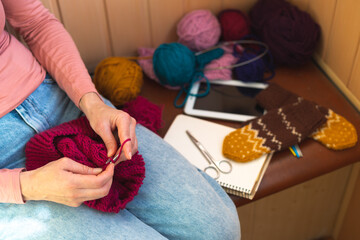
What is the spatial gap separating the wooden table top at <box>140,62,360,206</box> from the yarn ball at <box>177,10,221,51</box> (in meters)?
0.16

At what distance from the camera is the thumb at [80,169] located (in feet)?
1.98

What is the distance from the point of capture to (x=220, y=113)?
3.27 ft

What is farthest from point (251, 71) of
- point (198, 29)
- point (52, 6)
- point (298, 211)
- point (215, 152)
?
point (52, 6)

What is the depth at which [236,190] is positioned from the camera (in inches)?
32.2

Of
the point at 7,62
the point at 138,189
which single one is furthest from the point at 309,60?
the point at 7,62

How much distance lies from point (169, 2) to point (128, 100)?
33 cm

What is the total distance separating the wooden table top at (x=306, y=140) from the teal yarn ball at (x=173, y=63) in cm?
6

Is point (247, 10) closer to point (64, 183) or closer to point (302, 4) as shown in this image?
point (302, 4)

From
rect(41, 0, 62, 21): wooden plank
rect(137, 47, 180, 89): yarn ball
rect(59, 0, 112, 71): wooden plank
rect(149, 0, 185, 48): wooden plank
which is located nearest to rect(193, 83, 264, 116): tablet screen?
rect(137, 47, 180, 89): yarn ball

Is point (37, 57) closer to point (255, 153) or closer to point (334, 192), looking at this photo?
point (255, 153)

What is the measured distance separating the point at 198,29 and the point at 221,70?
0.14 metres

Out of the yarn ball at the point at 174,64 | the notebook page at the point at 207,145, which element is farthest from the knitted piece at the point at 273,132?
the yarn ball at the point at 174,64

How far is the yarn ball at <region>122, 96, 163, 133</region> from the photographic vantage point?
0.90 metres

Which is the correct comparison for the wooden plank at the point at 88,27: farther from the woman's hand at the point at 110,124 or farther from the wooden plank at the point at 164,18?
the woman's hand at the point at 110,124
